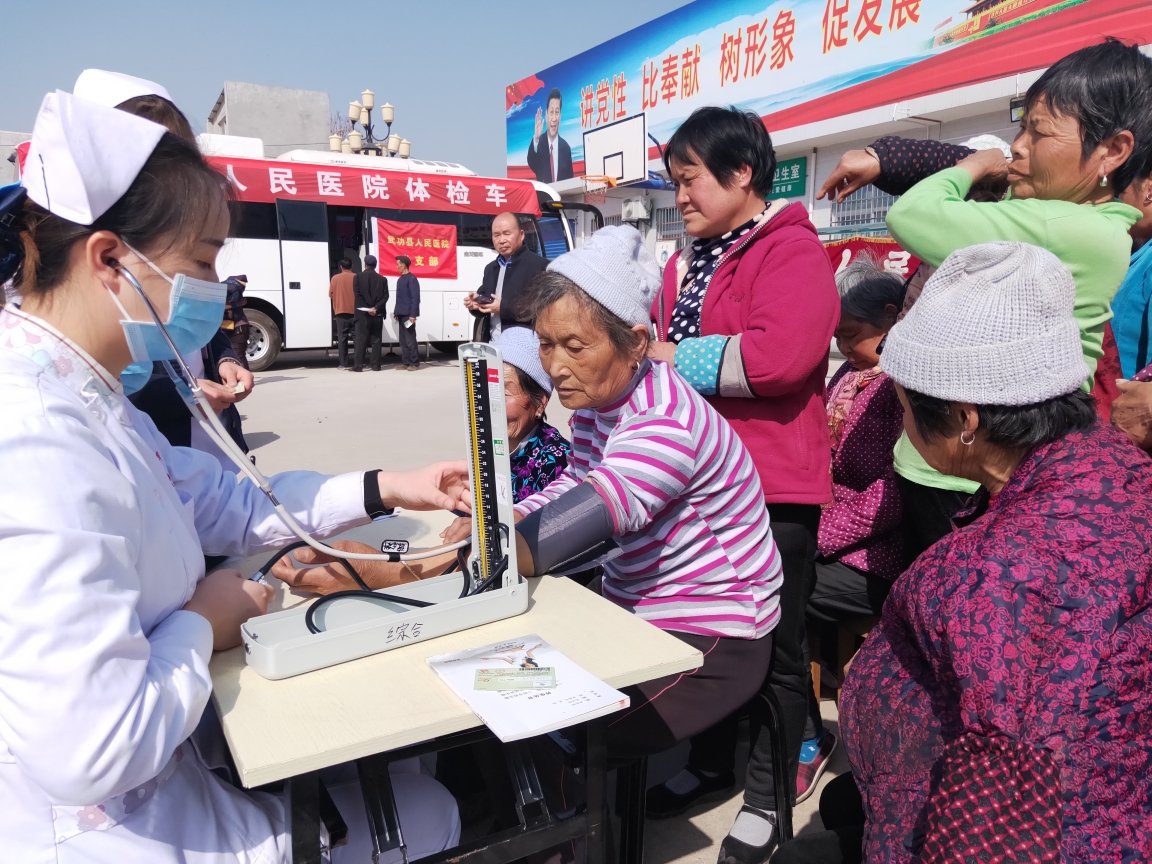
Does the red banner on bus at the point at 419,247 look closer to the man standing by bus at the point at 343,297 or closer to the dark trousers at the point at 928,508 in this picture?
the man standing by bus at the point at 343,297

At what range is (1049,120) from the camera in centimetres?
170

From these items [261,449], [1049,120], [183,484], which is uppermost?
[1049,120]

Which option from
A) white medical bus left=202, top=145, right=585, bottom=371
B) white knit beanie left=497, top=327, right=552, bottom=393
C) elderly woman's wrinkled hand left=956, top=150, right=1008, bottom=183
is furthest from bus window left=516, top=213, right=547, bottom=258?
elderly woman's wrinkled hand left=956, top=150, right=1008, bottom=183

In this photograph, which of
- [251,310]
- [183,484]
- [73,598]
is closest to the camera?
[73,598]

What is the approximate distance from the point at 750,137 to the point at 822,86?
1109 cm

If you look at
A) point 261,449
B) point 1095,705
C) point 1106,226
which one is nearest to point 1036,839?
point 1095,705

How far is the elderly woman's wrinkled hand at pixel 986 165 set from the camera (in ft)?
6.09

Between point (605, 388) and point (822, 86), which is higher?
point (822, 86)

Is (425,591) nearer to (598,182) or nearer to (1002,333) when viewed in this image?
(1002,333)

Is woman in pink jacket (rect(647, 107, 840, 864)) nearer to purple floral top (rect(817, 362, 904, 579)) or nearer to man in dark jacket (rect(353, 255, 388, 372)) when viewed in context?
purple floral top (rect(817, 362, 904, 579))

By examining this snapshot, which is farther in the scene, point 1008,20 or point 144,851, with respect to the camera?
point 1008,20

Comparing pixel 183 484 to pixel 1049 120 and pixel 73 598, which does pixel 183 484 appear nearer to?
pixel 73 598

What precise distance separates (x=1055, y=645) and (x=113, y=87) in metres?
2.37

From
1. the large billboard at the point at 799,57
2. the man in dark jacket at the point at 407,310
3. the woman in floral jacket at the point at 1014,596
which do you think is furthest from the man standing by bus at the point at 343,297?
the woman in floral jacket at the point at 1014,596
